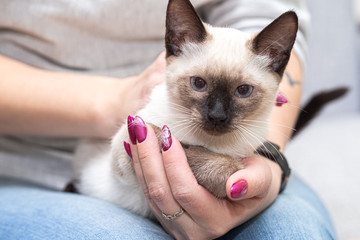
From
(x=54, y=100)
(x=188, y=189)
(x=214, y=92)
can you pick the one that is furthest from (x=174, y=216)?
(x=54, y=100)

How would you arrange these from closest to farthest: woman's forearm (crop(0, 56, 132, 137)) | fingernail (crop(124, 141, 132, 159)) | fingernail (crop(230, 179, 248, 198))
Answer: fingernail (crop(230, 179, 248, 198))
fingernail (crop(124, 141, 132, 159))
woman's forearm (crop(0, 56, 132, 137))

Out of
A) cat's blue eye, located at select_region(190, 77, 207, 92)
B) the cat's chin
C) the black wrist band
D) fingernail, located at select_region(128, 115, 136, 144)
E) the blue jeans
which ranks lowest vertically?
the blue jeans

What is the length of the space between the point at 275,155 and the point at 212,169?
30cm

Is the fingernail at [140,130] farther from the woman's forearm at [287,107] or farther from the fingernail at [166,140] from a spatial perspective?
the woman's forearm at [287,107]

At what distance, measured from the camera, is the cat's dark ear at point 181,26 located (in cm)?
83

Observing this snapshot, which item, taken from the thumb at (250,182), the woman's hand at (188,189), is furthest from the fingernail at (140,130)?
the thumb at (250,182)

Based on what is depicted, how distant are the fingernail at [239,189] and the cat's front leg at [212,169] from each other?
0.03 m

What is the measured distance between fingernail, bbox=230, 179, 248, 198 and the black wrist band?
19 centimetres

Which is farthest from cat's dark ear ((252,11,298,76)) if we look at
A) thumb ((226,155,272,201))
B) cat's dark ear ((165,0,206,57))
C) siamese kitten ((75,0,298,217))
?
thumb ((226,155,272,201))

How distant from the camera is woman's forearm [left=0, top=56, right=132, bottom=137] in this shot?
113cm

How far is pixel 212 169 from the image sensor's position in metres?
0.80

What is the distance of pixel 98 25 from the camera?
125 cm

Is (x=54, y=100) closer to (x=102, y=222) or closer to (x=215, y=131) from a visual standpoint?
(x=102, y=222)

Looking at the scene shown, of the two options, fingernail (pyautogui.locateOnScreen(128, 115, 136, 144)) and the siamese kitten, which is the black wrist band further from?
fingernail (pyautogui.locateOnScreen(128, 115, 136, 144))
